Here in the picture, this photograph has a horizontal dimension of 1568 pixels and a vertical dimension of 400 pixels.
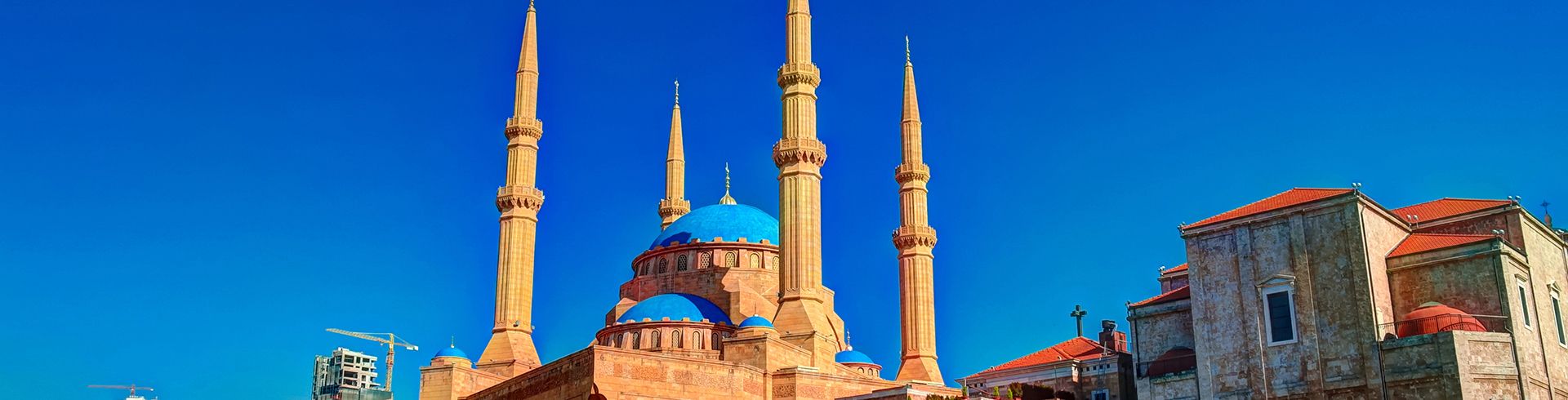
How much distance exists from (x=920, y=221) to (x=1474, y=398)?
2374cm

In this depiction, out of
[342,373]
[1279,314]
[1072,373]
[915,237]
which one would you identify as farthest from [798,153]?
[342,373]

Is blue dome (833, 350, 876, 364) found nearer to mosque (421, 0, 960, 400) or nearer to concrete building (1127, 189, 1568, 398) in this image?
mosque (421, 0, 960, 400)

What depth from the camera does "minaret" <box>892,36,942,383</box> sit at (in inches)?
1763

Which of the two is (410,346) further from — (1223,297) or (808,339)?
(1223,297)

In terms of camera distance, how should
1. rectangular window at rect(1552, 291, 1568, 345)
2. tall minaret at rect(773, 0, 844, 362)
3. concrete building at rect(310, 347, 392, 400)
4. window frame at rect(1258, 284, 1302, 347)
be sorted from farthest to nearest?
concrete building at rect(310, 347, 392, 400), tall minaret at rect(773, 0, 844, 362), rectangular window at rect(1552, 291, 1568, 345), window frame at rect(1258, 284, 1302, 347)

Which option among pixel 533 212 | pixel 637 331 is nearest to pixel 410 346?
pixel 533 212

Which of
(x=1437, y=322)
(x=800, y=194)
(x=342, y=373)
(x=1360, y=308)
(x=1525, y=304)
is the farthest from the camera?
(x=342, y=373)

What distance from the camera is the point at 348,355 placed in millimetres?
146375

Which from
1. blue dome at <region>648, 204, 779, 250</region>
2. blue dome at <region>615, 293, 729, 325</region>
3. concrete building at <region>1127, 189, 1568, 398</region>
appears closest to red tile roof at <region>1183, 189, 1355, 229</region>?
concrete building at <region>1127, 189, 1568, 398</region>

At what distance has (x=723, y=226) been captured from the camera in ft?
163

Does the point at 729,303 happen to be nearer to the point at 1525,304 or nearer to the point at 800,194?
the point at 800,194

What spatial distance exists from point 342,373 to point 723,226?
334 ft

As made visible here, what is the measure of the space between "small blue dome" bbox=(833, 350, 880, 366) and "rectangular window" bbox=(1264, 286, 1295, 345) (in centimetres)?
1745

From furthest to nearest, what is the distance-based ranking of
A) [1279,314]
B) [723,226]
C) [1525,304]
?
[723,226] < [1279,314] < [1525,304]
